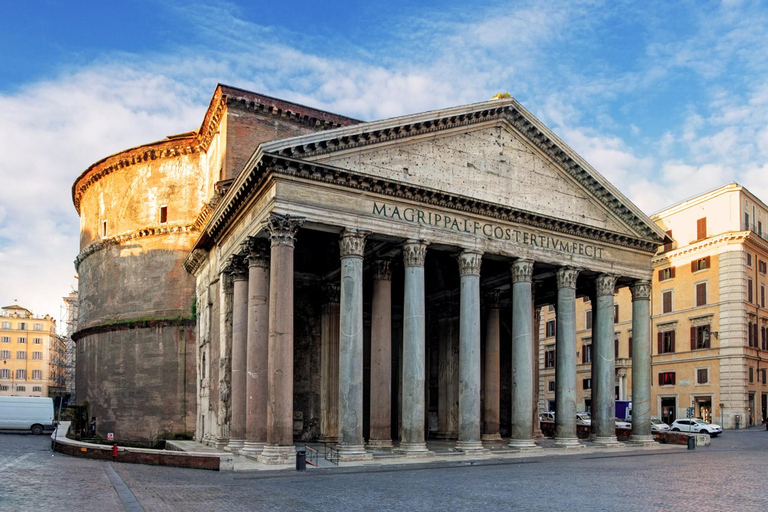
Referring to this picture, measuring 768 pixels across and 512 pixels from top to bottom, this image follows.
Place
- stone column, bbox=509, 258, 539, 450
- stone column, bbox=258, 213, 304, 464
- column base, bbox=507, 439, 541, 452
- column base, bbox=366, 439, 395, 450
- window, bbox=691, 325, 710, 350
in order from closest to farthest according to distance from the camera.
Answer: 1. stone column, bbox=258, 213, 304, 464
2. column base, bbox=366, 439, 395, 450
3. column base, bbox=507, 439, 541, 452
4. stone column, bbox=509, 258, 539, 450
5. window, bbox=691, 325, 710, 350

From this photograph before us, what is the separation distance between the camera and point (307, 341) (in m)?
27.7

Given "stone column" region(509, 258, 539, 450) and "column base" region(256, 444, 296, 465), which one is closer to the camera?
"column base" region(256, 444, 296, 465)

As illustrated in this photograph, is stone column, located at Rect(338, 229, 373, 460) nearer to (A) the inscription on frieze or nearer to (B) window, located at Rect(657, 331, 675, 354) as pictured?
(A) the inscription on frieze

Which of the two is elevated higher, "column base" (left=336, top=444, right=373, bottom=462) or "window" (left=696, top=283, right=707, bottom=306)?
"window" (left=696, top=283, right=707, bottom=306)

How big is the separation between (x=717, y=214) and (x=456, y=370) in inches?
879

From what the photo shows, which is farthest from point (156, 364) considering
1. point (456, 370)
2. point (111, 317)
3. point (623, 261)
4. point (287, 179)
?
point (623, 261)

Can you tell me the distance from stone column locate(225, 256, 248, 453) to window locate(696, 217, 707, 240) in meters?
30.9

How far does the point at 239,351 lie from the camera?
912 inches

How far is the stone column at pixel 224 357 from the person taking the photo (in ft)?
80.4

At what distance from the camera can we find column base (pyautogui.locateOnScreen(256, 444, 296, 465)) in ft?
62.1

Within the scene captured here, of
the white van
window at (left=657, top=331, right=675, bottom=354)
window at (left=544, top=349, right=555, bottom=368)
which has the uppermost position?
window at (left=657, top=331, right=675, bottom=354)

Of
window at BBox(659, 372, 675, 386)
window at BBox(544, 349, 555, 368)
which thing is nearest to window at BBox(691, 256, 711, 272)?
window at BBox(659, 372, 675, 386)

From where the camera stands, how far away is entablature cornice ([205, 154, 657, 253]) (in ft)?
65.6

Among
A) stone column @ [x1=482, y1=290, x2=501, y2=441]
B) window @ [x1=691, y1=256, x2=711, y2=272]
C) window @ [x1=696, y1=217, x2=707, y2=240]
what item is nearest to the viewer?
stone column @ [x1=482, y1=290, x2=501, y2=441]
